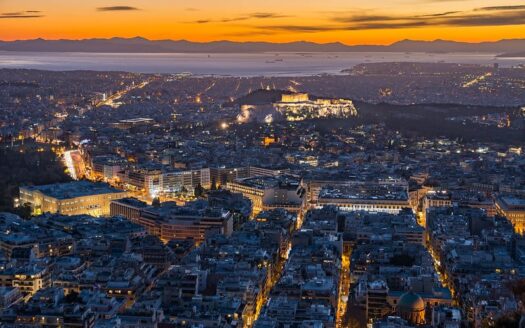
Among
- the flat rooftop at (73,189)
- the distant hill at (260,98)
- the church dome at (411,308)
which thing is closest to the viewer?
the church dome at (411,308)

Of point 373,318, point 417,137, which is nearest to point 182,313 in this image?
point 373,318

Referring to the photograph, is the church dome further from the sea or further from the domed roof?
the sea

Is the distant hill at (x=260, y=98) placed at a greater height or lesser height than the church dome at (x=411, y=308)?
lesser

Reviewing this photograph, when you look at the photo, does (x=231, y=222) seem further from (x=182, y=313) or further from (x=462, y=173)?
(x=462, y=173)

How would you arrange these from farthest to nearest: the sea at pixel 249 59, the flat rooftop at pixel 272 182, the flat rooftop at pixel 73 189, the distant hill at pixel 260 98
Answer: the sea at pixel 249 59, the distant hill at pixel 260 98, the flat rooftop at pixel 272 182, the flat rooftop at pixel 73 189

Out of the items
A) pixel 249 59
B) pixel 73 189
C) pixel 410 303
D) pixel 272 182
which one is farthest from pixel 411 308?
pixel 249 59

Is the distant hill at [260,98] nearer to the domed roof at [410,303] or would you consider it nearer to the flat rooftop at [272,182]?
the flat rooftop at [272,182]

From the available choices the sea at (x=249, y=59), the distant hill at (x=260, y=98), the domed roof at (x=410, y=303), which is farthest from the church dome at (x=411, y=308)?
the sea at (x=249, y=59)

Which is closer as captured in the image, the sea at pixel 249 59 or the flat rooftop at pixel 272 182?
the flat rooftop at pixel 272 182
